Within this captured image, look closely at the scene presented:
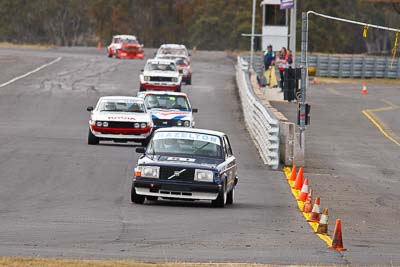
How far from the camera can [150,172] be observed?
1762 centimetres

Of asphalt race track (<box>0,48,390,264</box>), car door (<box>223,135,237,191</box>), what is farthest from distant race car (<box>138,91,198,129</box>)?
car door (<box>223,135,237,191</box>)

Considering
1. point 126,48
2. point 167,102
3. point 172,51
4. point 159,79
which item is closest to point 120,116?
point 167,102

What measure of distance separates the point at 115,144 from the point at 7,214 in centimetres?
1377

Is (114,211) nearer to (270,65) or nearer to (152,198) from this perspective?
(152,198)

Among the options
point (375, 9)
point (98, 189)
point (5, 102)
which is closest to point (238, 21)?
point (375, 9)

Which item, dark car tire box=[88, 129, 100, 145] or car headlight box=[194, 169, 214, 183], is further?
dark car tire box=[88, 129, 100, 145]

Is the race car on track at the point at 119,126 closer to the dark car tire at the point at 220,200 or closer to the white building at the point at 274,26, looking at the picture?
the dark car tire at the point at 220,200

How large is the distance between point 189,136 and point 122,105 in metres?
11.0

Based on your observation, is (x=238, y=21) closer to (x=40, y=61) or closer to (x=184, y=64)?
(x=40, y=61)

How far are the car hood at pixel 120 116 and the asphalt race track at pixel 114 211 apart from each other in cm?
75

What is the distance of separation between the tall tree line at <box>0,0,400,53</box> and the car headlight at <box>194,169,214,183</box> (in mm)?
88756

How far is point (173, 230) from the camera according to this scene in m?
14.9

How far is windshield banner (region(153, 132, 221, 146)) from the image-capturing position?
18875 millimetres

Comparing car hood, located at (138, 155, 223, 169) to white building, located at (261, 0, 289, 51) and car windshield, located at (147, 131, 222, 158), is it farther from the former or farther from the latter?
white building, located at (261, 0, 289, 51)
